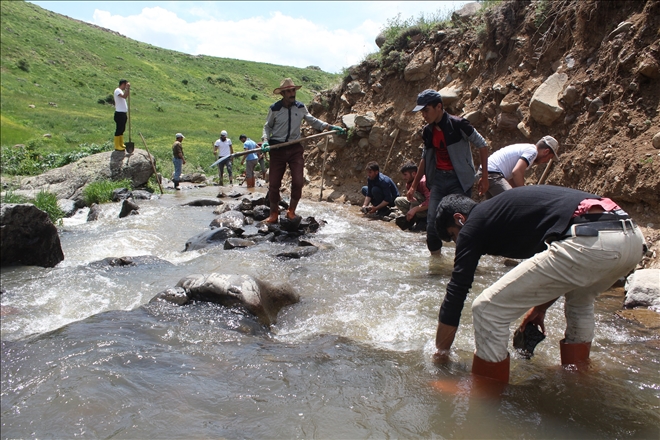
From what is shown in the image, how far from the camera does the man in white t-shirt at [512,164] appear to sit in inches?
238

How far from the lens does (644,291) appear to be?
4930 millimetres

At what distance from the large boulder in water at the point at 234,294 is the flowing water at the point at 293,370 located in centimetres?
12

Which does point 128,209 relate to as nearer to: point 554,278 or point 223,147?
point 223,147

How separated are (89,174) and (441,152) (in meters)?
11.0

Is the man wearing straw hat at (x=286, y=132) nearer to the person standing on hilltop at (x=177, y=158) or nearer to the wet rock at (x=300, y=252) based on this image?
the wet rock at (x=300, y=252)

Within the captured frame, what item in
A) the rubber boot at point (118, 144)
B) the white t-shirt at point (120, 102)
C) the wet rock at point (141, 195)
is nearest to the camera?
the wet rock at point (141, 195)

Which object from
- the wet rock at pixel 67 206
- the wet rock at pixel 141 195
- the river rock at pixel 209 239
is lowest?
the wet rock at pixel 67 206

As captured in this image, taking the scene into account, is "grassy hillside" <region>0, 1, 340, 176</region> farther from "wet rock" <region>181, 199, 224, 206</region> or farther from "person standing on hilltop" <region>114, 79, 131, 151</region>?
"wet rock" <region>181, 199, 224, 206</region>

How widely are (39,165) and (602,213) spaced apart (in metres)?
17.5

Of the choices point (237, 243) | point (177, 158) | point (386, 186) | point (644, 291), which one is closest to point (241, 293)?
point (237, 243)

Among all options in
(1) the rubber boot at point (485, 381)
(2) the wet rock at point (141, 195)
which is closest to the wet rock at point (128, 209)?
(2) the wet rock at point (141, 195)

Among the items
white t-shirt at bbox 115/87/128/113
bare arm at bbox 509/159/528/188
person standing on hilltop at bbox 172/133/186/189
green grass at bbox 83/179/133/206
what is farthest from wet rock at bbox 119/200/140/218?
bare arm at bbox 509/159/528/188

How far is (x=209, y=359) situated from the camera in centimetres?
367

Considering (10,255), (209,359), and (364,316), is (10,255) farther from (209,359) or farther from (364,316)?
(364,316)
